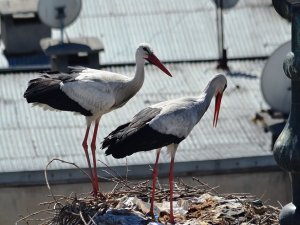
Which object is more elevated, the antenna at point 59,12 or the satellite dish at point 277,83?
the antenna at point 59,12

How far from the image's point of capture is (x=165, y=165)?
2548 centimetres

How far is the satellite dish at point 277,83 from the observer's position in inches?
1014

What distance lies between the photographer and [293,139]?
37.4 ft

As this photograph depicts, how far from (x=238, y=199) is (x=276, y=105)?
30.4 ft

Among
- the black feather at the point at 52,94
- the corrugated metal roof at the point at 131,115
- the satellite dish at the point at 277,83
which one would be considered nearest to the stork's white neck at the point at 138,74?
the black feather at the point at 52,94

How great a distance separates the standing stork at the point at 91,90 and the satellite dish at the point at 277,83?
8286 millimetres

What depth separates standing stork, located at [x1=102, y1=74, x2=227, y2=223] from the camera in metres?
16.2

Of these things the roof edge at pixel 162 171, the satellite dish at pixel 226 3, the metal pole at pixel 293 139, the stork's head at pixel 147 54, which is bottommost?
the roof edge at pixel 162 171

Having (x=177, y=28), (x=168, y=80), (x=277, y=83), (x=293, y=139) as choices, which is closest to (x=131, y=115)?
(x=168, y=80)

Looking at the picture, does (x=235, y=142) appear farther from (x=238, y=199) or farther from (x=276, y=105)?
(x=238, y=199)

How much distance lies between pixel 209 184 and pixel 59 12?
4479 millimetres

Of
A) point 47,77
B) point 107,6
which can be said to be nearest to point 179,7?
point 107,6

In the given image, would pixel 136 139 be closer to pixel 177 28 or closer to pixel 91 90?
pixel 91 90

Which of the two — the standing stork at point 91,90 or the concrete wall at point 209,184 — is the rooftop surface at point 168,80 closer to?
the concrete wall at point 209,184
